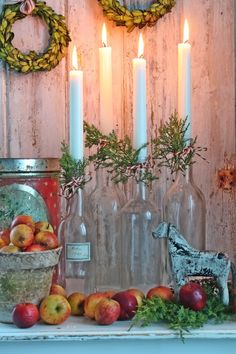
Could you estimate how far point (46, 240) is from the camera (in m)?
0.86

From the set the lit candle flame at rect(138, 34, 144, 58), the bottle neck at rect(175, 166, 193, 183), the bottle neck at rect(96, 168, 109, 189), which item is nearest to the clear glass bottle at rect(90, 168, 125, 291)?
the bottle neck at rect(96, 168, 109, 189)

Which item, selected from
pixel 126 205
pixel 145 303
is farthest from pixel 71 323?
pixel 126 205

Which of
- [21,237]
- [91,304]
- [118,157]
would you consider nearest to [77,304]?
[91,304]

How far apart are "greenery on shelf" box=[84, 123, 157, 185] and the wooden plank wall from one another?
10 cm

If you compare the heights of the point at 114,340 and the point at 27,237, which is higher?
the point at 27,237

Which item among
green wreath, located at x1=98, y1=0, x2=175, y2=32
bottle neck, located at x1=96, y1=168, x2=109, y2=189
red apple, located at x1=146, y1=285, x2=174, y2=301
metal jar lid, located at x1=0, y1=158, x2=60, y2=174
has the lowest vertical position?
red apple, located at x1=146, y1=285, x2=174, y2=301

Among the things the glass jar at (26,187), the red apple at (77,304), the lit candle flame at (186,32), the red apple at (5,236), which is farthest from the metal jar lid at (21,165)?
the lit candle flame at (186,32)

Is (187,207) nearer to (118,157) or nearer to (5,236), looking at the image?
(118,157)

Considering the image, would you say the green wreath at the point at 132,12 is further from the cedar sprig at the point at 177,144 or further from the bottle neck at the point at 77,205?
the bottle neck at the point at 77,205

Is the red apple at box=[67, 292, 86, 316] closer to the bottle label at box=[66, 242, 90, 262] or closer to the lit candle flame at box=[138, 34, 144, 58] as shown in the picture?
the bottle label at box=[66, 242, 90, 262]

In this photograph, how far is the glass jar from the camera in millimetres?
951

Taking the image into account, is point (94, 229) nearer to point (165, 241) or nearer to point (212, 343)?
point (165, 241)

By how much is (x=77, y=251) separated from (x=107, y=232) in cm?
11

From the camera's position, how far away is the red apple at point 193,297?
85 centimetres
